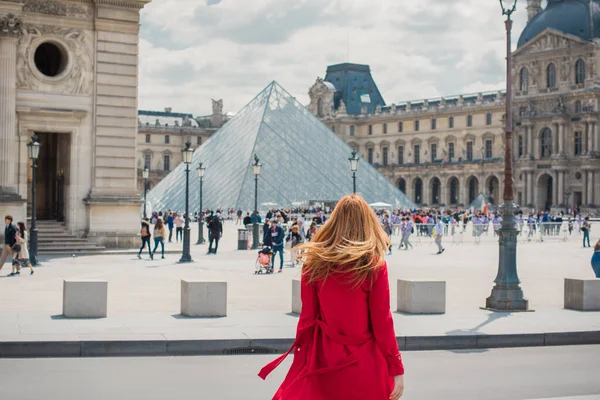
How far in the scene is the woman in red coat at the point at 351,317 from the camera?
4.15m

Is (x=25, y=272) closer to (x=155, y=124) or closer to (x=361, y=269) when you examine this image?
(x=361, y=269)

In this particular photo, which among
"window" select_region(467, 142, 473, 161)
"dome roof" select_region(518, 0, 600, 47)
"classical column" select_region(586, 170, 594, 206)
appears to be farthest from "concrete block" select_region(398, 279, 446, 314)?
"window" select_region(467, 142, 473, 161)

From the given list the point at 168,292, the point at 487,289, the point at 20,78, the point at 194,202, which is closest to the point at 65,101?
the point at 20,78

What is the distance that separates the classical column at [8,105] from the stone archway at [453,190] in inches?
2927

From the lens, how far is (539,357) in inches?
384

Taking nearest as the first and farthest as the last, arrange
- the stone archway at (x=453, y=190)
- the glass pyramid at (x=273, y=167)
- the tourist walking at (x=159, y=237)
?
the tourist walking at (x=159, y=237)
the glass pyramid at (x=273, y=167)
the stone archway at (x=453, y=190)

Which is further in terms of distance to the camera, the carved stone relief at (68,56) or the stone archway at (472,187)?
the stone archway at (472,187)

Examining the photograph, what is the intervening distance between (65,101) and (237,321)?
13.6 m

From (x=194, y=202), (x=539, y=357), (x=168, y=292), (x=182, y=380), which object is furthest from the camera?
(x=194, y=202)

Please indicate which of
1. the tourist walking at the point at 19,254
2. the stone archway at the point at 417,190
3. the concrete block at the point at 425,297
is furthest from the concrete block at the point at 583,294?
the stone archway at the point at 417,190

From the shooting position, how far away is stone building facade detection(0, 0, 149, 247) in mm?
22812

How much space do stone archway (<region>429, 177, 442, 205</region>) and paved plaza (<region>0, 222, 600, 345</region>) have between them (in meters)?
69.9

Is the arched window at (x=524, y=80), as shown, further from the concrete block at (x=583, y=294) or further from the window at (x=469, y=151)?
the concrete block at (x=583, y=294)

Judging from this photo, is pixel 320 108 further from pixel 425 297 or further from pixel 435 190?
pixel 425 297
